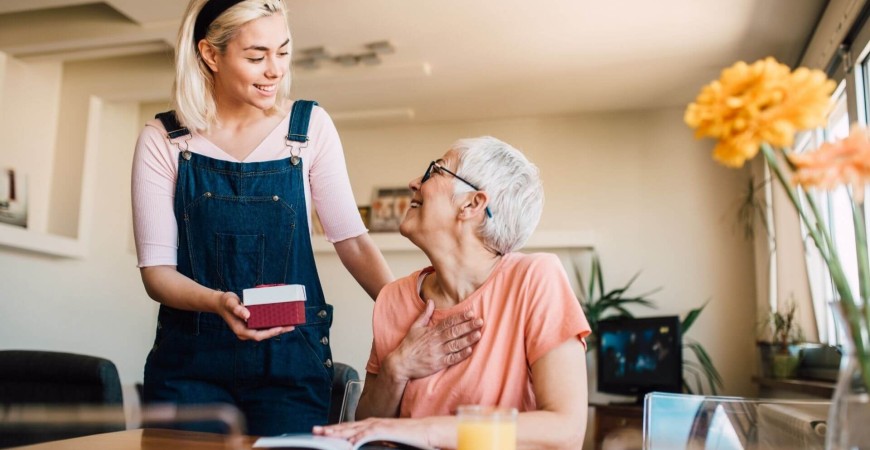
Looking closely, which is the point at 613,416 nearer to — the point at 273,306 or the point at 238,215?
the point at 238,215

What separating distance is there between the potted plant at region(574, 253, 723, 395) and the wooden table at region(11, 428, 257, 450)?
13.7 ft

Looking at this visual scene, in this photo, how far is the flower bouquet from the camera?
63 cm

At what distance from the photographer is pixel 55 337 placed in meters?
4.79

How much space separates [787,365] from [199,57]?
3.70m

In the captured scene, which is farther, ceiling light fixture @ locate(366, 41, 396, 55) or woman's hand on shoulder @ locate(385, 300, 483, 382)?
ceiling light fixture @ locate(366, 41, 396, 55)

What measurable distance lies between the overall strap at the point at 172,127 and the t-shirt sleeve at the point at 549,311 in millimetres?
811

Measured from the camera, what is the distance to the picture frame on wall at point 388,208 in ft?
19.6

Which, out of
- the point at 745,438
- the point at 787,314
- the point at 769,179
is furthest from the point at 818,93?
the point at 769,179

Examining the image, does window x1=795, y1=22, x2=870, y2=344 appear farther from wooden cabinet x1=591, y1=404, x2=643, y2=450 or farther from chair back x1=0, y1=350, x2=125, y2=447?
chair back x1=0, y1=350, x2=125, y2=447

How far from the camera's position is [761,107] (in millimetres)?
675

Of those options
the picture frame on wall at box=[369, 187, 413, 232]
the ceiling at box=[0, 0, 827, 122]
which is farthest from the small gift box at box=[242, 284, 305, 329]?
the picture frame on wall at box=[369, 187, 413, 232]

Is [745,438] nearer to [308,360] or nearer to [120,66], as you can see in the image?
[308,360]

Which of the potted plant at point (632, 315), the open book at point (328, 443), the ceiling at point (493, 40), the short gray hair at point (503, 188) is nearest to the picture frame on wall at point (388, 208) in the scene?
the ceiling at point (493, 40)

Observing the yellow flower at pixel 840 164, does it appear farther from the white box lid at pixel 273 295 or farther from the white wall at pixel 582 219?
the white wall at pixel 582 219
